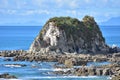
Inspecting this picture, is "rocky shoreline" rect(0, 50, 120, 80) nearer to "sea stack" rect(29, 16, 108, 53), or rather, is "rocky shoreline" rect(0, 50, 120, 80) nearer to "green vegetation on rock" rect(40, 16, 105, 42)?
"sea stack" rect(29, 16, 108, 53)

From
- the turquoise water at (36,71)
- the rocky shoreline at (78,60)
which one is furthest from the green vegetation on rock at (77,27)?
the turquoise water at (36,71)

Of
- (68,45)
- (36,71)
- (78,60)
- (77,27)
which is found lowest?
(36,71)

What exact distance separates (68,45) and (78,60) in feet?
84.1

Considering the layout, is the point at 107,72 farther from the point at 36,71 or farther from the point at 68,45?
the point at 68,45

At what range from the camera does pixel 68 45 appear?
149000 mm

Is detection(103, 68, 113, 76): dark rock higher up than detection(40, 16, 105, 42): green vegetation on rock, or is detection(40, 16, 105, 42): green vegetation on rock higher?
detection(40, 16, 105, 42): green vegetation on rock

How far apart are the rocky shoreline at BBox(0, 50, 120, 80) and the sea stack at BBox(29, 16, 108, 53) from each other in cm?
598

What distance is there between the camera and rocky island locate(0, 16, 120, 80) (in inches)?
5305

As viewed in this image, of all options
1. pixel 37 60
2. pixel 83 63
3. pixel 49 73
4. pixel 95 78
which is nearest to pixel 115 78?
pixel 95 78

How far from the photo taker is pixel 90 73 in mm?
101688

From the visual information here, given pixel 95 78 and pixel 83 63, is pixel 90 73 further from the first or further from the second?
pixel 83 63

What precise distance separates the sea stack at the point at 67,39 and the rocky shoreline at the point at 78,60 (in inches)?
235

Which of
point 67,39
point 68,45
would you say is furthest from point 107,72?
point 67,39

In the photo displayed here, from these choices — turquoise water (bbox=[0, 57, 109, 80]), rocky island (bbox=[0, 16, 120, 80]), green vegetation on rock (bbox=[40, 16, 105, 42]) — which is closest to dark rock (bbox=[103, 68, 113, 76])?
turquoise water (bbox=[0, 57, 109, 80])
